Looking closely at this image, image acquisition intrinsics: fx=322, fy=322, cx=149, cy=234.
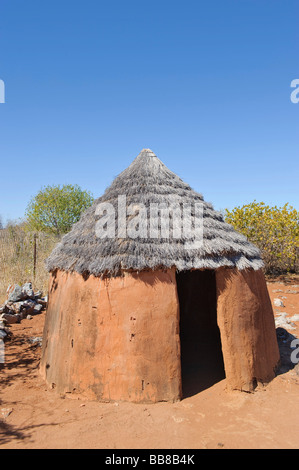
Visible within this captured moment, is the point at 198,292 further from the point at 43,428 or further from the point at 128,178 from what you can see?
the point at 43,428

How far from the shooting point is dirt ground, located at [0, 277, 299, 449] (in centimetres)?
403

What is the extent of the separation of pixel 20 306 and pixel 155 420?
6678 millimetres

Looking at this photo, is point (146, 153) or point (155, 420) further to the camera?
point (146, 153)

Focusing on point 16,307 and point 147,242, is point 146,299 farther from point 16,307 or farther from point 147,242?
point 16,307

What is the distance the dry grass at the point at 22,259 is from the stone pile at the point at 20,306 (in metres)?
1.68

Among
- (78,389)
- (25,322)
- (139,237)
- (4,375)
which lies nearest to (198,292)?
(139,237)

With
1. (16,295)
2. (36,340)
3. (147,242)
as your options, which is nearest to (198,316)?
(147,242)

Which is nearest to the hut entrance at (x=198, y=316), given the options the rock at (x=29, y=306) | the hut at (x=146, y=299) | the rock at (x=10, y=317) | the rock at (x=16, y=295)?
the hut at (x=146, y=299)

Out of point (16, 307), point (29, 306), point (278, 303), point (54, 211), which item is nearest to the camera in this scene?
point (16, 307)

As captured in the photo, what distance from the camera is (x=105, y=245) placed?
529 centimetres

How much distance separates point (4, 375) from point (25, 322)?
3.52m

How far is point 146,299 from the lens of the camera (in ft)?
16.2

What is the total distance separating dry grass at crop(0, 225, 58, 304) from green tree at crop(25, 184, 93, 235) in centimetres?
353

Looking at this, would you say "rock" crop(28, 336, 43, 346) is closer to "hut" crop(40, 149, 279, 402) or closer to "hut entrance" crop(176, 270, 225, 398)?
"hut" crop(40, 149, 279, 402)
